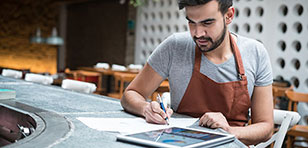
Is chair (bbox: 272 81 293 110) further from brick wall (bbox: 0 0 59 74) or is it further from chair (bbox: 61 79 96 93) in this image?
brick wall (bbox: 0 0 59 74)

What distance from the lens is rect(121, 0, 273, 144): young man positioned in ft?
5.11

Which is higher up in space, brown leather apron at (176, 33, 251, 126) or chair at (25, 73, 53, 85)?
brown leather apron at (176, 33, 251, 126)

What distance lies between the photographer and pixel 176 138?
3.54 feet

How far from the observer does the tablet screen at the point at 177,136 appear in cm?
104

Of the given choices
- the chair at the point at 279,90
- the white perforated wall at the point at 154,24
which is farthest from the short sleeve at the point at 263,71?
the white perforated wall at the point at 154,24

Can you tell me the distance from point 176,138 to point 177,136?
27 mm

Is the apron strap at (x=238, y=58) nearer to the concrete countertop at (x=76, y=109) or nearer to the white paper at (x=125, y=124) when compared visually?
the white paper at (x=125, y=124)

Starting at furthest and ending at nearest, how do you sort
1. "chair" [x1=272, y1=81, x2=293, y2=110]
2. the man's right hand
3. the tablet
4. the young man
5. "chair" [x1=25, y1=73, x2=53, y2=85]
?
"chair" [x1=272, y1=81, x2=293, y2=110]
"chair" [x1=25, y1=73, x2=53, y2=85]
the young man
the man's right hand
the tablet

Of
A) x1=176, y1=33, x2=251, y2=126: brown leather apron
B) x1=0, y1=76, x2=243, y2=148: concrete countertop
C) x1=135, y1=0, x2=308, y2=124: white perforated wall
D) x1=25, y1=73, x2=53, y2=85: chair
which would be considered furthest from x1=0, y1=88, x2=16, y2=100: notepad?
x1=135, y1=0, x2=308, y2=124: white perforated wall

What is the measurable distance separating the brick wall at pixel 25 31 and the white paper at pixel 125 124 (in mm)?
11092

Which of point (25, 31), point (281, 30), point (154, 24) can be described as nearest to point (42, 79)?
point (281, 30)

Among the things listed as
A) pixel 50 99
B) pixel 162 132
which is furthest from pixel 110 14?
pixel 162 132

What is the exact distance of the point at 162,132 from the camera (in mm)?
1165

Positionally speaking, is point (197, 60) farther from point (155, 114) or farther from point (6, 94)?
point (6, 94)
